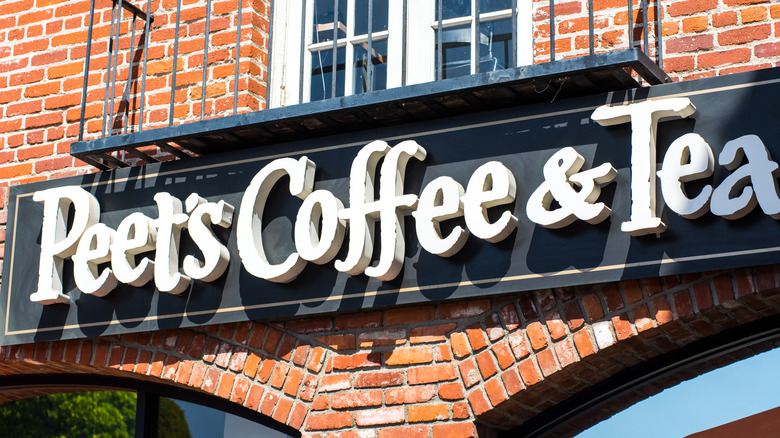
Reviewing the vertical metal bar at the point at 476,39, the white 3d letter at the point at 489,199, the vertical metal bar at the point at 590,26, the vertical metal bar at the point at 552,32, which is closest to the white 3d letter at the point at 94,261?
the white 3d letter at the point at 489,199

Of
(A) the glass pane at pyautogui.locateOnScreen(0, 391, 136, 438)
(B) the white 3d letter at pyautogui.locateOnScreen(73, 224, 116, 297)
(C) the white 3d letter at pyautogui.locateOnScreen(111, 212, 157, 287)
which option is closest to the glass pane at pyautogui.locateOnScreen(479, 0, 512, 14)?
(C) the white 3d letter at pyautogui.locateOnScreen(111, 212, 157, 287)

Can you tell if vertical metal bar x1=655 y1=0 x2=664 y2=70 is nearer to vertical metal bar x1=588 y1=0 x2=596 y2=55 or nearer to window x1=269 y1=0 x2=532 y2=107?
vertical metal bar x1=588 y1=0 x2=596 y2=55

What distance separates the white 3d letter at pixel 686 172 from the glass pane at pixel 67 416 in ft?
11.1

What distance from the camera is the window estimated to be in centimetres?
489

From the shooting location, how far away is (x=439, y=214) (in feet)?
14.0

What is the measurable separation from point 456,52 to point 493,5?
0.29 metres

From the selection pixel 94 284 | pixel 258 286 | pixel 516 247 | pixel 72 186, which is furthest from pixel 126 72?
pixel 516 247

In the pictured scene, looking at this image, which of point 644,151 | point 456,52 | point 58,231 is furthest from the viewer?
point 58,231

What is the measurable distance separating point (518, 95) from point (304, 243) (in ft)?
3.75

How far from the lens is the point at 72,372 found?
5465 millimetres

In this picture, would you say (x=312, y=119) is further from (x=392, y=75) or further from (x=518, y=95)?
(x=518, y=95)

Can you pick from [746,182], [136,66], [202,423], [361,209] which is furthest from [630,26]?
[202,423]

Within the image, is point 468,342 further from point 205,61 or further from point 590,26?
point 205,61

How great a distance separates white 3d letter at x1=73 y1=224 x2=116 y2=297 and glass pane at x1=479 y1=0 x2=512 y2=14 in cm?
214
